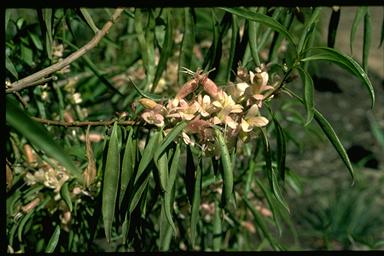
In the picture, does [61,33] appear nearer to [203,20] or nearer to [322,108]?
[203,20]

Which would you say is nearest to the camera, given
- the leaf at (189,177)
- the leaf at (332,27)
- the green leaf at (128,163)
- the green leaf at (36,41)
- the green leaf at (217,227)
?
the green leaf at (128,163)

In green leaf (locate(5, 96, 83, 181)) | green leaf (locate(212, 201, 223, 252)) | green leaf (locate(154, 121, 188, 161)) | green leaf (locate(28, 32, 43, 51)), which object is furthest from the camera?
green leaf (locate(212, 201, 223, 252))

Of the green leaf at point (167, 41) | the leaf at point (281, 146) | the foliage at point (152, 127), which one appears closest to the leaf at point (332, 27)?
the foliage at point (152, 127)

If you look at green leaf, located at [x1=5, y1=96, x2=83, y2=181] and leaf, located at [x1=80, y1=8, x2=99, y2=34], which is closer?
green leaf, located at [x1=5, y1=96, x2=83, y2=181]

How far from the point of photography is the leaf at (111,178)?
3.92 ft

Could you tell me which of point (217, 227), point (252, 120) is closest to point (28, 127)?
point (252, 120)

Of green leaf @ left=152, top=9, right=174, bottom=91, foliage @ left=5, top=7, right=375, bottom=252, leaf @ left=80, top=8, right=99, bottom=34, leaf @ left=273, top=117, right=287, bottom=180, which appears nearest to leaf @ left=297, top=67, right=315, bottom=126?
foliage @ left=5, top=7, right=375, bottom=252

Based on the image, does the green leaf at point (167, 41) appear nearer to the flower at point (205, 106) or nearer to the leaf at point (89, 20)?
the leaf at point (89, 20)

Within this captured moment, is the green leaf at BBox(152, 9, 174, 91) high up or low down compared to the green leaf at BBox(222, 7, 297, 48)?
down

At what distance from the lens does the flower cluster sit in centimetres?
117

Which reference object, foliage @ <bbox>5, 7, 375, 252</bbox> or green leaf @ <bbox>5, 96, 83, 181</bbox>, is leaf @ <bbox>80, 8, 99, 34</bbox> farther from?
green leaf @ <bbox>5, 96, 83, 181</bbox>

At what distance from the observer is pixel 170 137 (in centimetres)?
113

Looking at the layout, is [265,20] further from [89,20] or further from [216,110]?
[89,20]

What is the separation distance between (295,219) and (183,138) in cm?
363
